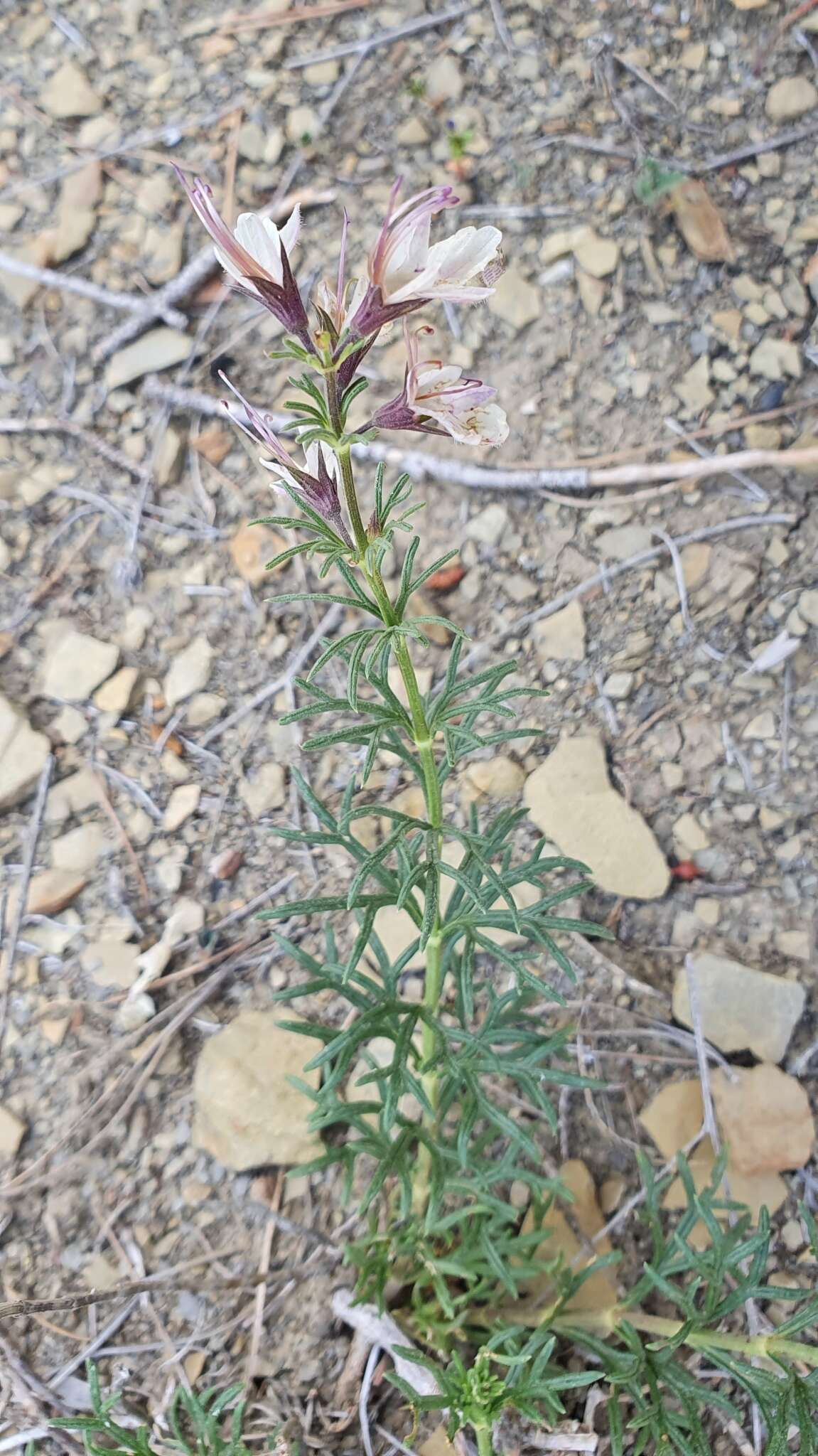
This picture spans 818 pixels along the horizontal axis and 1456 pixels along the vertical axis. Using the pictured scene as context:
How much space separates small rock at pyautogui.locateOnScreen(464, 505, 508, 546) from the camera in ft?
11.9

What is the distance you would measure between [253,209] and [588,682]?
7.14 ft

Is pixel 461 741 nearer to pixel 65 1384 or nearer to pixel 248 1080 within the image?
pixel 248 1080

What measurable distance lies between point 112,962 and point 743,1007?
181 cm

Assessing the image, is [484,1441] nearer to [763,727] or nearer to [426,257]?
[763,727]

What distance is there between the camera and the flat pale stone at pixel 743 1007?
2967 millimetres

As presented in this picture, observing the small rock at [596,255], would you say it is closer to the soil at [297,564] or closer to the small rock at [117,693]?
the soil at [297,564]

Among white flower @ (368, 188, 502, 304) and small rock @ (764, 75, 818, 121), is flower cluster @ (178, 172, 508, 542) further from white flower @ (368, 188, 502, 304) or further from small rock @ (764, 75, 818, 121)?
small rock @ (764, 75, 818, 121)

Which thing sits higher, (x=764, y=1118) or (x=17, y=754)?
(x=17, y=754)

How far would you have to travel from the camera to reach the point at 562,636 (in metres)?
3.48

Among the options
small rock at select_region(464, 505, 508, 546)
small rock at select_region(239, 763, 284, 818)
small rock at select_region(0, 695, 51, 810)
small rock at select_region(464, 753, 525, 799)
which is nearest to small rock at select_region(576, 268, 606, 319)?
small rock at select_region(464, 505, 508, 546)

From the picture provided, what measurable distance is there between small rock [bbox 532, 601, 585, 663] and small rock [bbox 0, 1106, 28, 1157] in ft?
6.73

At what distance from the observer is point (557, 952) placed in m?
2.22

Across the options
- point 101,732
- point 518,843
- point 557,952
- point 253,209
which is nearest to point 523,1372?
point 557,952

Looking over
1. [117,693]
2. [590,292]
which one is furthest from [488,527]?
[117,693]
